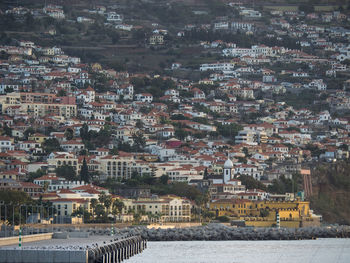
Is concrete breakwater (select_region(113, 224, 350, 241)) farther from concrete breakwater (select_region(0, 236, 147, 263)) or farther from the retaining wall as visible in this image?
concrete breakwater (select_region(0, 236, 147, 263))

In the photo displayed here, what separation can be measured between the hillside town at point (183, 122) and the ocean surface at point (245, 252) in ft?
41.9

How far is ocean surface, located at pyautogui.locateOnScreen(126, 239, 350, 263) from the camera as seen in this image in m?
57.5

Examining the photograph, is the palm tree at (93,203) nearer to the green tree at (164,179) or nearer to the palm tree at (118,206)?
the palm tree at (118,206)

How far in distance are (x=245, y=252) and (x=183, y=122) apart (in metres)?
71.8

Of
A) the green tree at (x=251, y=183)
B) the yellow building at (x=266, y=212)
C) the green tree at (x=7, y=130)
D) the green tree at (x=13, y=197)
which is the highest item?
the green tree at (x=7, y=130)

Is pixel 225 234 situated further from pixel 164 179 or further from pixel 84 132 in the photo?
pixel 84 132

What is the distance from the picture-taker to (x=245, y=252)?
6325 centimetres

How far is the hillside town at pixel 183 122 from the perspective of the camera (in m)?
99.4

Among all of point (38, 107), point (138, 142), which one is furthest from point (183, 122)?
point (38, 107)

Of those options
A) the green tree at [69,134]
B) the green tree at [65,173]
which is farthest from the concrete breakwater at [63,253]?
the green tree at [69,134]

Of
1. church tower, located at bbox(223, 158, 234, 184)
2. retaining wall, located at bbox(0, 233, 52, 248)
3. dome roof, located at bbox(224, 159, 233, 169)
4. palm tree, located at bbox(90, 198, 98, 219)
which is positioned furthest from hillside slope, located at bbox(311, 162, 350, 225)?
retaining wall, located at bbox(0, 233, 52, 248)

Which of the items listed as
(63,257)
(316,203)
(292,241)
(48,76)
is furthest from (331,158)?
(63,257)

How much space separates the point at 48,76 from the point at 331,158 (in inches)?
1500

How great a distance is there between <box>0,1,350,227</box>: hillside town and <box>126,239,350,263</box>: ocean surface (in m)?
12.8
